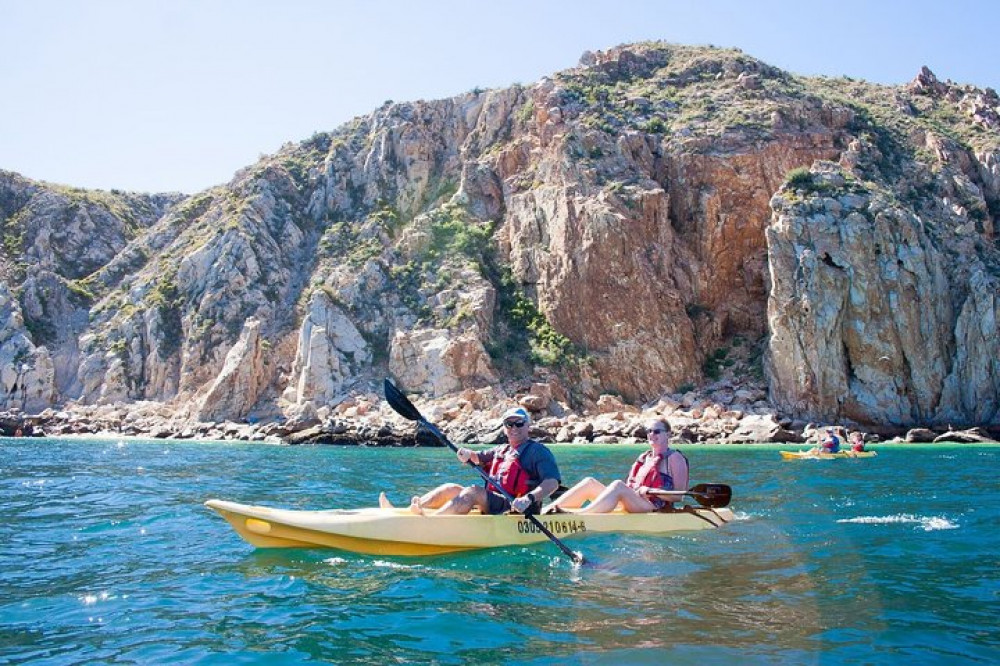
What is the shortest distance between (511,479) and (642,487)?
2.26 m

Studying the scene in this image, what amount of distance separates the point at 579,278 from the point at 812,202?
13.9m

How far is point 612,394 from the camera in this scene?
43.5 meters

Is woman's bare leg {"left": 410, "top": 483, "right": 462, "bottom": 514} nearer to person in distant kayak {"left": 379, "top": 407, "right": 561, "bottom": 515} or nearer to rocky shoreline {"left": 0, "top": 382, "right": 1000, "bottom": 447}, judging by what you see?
person in distant kayak {"left": 379, "top": 407, "right": 561, "bottom": 515}

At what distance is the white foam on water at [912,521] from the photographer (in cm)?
991

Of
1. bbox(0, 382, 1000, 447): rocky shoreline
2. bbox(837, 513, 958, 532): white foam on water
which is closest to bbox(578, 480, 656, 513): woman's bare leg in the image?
bbox(837, 513, 958, 532): white foam on water

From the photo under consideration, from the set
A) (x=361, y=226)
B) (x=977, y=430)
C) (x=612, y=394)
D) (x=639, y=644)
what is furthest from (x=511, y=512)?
(x=361, y=226)

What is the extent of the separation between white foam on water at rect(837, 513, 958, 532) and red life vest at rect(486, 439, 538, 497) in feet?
16.2

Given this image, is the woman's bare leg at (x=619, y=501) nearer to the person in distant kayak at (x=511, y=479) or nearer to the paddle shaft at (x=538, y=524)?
the person in distant kayak at (x=511, y=479)

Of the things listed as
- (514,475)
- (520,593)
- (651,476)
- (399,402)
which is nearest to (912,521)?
(651,476)

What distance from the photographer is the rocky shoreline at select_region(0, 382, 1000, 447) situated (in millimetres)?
Result: 34406

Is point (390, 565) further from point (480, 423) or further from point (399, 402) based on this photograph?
point (480, 423)

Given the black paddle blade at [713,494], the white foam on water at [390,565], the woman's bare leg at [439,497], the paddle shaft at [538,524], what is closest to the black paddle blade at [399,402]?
the woman's bare leg at [439,497]

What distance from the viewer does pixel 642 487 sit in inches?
408

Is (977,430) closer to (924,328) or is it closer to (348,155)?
(924,328)
